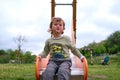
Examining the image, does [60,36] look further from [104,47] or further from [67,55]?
[104,47]

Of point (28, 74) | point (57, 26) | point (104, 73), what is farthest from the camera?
point (104, 73)

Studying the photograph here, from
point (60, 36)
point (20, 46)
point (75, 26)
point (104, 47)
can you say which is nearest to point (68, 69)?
point (60, 36)

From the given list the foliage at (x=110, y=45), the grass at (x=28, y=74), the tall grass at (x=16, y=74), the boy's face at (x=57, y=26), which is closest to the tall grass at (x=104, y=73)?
the grass at (x=28, y=74)

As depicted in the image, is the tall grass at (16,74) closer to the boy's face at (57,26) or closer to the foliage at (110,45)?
the boy's face at (57,26)

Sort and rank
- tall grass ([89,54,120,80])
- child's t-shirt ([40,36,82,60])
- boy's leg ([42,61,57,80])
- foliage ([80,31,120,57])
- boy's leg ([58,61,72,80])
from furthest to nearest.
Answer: foliage ([80,31,120,57])
tall grass ([89,54,120,80])
child's t-shirt ([40,36,82,60])
boy's leg ([42,61,57,80])
boy's leg ([58,61,72,80])

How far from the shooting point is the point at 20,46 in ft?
143

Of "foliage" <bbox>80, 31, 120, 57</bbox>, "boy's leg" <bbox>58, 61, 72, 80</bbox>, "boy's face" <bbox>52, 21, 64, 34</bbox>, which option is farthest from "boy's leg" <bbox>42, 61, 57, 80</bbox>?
"foliage" <bbox>80, 31, 120, 57</bbox>

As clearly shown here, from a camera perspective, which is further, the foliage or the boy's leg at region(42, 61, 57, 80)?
the foliage

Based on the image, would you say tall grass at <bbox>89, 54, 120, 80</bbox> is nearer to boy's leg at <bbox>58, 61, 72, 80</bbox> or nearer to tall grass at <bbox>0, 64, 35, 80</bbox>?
tall grass at <bbox>0, 64, 35, 80</bbox>

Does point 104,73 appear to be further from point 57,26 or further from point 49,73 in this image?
point 49,73

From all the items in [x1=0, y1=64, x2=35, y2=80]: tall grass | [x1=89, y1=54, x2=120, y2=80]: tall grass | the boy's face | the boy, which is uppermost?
the boy's face

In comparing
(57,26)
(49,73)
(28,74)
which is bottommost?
(28,74)

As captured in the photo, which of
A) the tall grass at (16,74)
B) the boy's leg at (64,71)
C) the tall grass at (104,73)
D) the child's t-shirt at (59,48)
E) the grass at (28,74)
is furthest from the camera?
the tall grass at (104,73)

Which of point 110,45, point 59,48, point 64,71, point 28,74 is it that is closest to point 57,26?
point 59,48
